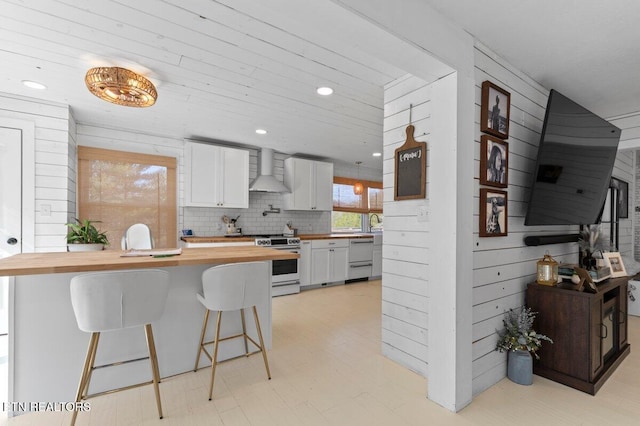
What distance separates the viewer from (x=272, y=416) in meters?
1.83

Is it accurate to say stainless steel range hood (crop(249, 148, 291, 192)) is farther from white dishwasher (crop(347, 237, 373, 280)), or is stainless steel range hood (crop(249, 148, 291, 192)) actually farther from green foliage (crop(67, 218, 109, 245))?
green foliage (crop(67, 218, 109, 245))

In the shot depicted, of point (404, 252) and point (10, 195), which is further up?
point (10, 195)

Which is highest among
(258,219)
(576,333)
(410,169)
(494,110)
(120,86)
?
(120,86)

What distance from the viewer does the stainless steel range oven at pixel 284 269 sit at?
448 cm

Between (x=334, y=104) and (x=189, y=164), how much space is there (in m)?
2.41

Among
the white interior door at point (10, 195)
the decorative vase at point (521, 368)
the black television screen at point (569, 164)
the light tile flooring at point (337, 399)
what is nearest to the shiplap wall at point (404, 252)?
the light tile flooring at point (337, 399)

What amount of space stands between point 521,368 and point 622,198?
4.10 meters

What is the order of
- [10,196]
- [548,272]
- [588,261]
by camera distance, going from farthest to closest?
[10,196] → [588,261] → [548,272]

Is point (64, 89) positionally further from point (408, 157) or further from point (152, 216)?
point (408, 157)

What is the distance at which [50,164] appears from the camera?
10.3 ft

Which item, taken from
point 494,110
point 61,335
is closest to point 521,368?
point 494,110

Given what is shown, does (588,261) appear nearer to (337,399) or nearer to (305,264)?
(337,399)

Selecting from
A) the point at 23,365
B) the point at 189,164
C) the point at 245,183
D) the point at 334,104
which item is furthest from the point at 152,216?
the point at 334,104

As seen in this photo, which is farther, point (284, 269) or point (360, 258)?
point (360, 258)
